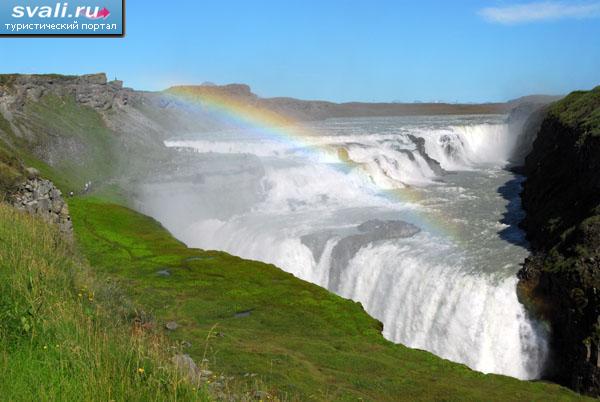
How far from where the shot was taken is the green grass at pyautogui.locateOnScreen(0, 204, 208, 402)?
21.6 feet

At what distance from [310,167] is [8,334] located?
54.8 meters

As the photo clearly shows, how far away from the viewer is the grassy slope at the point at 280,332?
1720 cm

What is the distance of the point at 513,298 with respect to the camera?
99.7 ft

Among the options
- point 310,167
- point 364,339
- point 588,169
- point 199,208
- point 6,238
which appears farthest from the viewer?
point 310,167

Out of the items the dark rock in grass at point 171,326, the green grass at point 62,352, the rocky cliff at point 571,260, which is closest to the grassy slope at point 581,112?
the rocky cliff at point 571,260

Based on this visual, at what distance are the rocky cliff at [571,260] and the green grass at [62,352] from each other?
22790mm

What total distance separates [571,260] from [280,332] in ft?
54.3

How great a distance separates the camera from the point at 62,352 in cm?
723

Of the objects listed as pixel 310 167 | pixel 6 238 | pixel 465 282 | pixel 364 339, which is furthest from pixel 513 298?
pixel 310 167

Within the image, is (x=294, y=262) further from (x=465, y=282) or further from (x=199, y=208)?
(x=199, y=208)

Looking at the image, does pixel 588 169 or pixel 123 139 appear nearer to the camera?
pixel 588 169

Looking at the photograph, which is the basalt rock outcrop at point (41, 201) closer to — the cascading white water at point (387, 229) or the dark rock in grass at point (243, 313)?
the dark rock in grass at point (243, 313)

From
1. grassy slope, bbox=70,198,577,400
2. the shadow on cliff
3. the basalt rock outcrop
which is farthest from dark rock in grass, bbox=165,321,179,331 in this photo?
the shadow on cliff

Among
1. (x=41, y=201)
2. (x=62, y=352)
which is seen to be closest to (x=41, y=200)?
(x=41, y=201)
